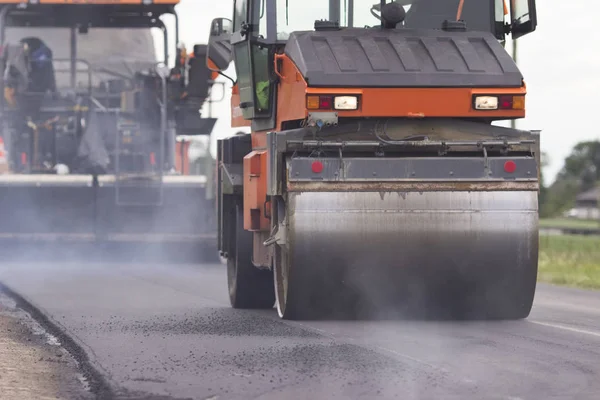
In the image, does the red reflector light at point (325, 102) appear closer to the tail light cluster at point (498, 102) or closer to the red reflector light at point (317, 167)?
the red reflector light at point (317, 167)

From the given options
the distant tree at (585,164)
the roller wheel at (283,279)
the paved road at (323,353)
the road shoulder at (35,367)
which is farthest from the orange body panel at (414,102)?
the distant tree at (585,164)

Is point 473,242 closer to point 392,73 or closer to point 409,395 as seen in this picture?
point 392,73

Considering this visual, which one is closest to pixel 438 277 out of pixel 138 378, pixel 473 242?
pixel 473 242

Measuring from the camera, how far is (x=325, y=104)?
9523 millimetres

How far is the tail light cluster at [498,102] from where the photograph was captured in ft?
31.7

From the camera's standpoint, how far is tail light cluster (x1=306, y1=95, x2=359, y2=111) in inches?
374

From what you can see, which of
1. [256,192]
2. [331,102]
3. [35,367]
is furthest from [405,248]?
[35,367]

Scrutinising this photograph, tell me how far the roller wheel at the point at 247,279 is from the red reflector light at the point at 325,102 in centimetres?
220

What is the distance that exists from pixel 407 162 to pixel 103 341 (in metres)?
2.36

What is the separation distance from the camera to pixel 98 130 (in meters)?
20.1

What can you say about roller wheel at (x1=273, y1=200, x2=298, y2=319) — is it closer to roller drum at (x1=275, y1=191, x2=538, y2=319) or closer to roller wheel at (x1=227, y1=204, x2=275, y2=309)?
roller drum at (x1=275, y1=191, x2=538, y2=319)

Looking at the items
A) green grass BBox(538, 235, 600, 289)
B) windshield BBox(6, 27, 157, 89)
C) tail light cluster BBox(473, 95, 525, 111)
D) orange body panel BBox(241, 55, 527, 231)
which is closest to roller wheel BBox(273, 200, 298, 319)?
orange body panel BBox(241, 55, 527, 231)

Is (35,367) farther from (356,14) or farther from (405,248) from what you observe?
(356,14)

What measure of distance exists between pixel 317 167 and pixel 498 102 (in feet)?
4.60
